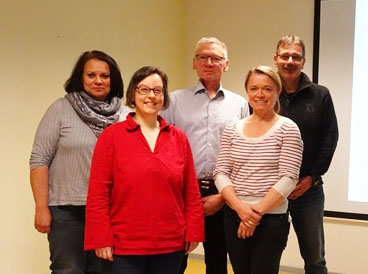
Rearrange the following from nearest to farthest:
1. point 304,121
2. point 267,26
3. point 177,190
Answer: point 177,190 → point 304,121 → point 267,26

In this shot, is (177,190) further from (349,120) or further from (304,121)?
(349,120)

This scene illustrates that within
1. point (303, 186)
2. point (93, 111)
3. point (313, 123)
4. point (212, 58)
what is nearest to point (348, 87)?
point (313, 123)

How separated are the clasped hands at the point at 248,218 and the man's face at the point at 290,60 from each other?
2.69ft

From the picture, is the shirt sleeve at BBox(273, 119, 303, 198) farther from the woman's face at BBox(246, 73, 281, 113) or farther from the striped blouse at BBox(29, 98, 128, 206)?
the striped blouse at BBox(29, 98, 128, 206)

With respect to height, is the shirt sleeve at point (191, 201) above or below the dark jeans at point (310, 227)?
above

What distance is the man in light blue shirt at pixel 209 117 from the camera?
2191 millimetres

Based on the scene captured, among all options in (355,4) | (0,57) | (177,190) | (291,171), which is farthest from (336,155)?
(0,57)

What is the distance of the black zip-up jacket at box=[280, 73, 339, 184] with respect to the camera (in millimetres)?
2244

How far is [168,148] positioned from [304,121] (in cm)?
85

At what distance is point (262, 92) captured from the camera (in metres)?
1.84

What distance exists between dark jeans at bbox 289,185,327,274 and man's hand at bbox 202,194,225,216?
17.6 inches

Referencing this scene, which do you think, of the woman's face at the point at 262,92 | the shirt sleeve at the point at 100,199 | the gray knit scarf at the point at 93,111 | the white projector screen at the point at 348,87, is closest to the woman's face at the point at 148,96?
the shirt sleeve at the point at 100,199

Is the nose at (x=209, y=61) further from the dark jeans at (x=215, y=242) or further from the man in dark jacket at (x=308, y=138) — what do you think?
the dark jeans at (x=215, y=242)

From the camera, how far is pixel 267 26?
354 cm
